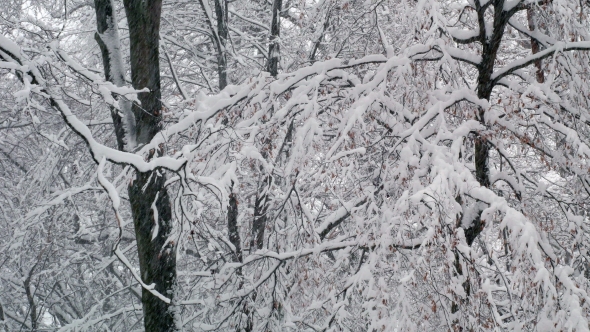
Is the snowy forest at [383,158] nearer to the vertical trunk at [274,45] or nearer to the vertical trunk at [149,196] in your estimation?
the vertical trunk at [149,196]

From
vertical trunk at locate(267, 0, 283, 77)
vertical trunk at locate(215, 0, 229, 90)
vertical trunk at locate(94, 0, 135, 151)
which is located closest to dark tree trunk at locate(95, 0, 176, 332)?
vertical trunk at locate(94, 0, 135, 151)

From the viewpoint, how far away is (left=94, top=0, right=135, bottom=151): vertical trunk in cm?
428

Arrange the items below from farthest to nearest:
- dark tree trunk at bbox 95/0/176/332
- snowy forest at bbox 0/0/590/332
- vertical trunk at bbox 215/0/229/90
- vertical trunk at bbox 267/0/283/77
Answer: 1. vertical trunk at bbox 215/0/229/90
2. vertical trunk at bbox 267/0/283/77
3. dark tree trunk at bbox 95/0/176/332
4. snowy forest at bbox 0/0/590/332

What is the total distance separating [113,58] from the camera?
435 centimetres

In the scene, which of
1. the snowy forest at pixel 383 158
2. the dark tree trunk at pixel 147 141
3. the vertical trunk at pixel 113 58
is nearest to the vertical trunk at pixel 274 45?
the snowy forest at pixel 383 158

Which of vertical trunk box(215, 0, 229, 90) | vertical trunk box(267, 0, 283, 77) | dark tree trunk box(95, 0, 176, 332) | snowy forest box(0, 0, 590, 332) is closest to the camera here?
snowy forest box(0, 0, 590, 332)

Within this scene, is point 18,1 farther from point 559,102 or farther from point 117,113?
point 559,102

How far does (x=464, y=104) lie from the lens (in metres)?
3.81

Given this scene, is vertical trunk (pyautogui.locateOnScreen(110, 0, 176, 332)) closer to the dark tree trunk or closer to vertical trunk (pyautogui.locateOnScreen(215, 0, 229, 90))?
the dark tree trunk

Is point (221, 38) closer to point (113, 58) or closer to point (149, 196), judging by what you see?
point (113, 58)

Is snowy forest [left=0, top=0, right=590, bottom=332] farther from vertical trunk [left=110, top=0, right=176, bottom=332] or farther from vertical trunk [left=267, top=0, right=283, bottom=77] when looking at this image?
vertical trunk [left=267, top=0, right=283, bottom=77]

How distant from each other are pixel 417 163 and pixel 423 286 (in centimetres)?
100

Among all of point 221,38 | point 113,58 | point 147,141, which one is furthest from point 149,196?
point 221,38

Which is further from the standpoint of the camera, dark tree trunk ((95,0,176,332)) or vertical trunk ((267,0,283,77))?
vertical trunk ((267,0,283,77))
